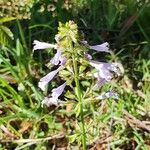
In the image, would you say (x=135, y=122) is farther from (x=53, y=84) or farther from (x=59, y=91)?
(x=59, y=91)

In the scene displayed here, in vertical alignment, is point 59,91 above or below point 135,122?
above

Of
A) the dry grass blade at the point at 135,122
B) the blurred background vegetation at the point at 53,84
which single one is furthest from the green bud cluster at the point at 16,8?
the dry grass blade at the point at 135,122

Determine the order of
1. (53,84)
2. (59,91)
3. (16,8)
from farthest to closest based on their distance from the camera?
1. (53,84)
2. (16,8)
3. (59,91)

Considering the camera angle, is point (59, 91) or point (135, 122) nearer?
point (59, 91)

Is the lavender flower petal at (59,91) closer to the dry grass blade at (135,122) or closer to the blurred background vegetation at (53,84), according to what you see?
the blurred background vegetation at (53,84)

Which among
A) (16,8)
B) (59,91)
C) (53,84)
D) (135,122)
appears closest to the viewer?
(59,91)

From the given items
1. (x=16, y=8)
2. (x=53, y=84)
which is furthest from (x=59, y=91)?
(x=53, y=84)

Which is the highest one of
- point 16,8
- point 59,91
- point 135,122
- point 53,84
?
point 16,8

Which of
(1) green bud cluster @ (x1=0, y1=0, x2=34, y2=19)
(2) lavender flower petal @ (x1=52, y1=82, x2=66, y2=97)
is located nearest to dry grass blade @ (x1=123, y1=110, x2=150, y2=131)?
(1) green bud cluster @ (x1=0, y1=0, x2=34, y2=19)
